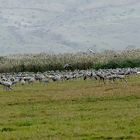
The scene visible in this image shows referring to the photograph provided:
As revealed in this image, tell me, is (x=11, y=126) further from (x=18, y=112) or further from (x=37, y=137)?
(x=18, y=112)

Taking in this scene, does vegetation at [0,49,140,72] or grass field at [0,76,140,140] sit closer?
grass field at [0,76,140,140]

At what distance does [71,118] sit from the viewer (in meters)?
24.9

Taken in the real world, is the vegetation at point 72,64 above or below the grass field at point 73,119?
above

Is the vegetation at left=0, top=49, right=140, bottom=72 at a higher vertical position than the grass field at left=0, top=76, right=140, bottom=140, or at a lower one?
higher

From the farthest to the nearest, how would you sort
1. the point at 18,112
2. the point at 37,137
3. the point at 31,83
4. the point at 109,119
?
the point at 31,83, the point at 18,112, the point at 109,119, the point at 37,137

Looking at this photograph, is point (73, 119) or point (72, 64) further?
point (72, 64)

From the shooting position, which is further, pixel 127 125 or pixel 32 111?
pixel 32 111

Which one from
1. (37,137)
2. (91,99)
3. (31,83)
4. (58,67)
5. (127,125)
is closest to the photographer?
(37,137)

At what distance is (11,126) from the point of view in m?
23.0

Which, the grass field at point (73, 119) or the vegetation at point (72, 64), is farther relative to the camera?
the vegetation at point (72, 64)

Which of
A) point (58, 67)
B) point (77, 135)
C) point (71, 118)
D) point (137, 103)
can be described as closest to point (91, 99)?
point (137, 103)

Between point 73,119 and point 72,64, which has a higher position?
point 72,64

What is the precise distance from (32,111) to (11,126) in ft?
20.2

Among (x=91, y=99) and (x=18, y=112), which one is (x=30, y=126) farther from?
(x=91, y=99)
